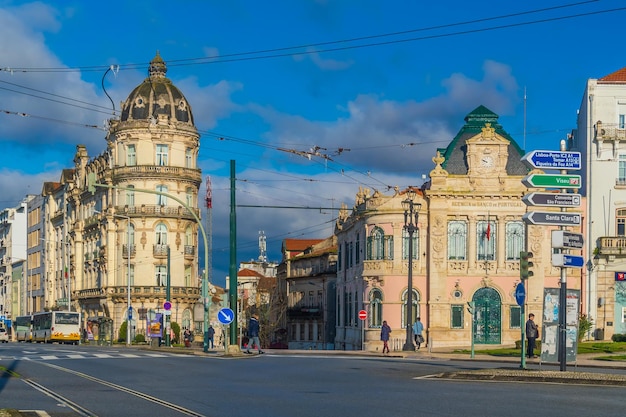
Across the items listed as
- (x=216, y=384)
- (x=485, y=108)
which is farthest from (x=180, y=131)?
(x=216, y=384)

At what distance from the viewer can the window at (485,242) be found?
61.7 m

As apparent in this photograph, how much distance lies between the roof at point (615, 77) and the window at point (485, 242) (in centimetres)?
1086

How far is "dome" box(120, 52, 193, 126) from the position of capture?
92.6 meters

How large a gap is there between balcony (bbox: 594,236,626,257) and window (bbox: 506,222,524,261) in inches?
180

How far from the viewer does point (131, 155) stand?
306 ft

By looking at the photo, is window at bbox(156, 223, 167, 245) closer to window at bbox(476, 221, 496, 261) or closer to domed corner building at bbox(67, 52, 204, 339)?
domed corner building at bbox(67, 52, 204, 339)

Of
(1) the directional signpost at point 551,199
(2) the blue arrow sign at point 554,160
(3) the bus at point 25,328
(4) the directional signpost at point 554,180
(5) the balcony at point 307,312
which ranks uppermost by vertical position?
(2) the blue arrow sign at point 554,160

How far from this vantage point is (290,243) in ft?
366

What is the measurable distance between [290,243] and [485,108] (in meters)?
48.6

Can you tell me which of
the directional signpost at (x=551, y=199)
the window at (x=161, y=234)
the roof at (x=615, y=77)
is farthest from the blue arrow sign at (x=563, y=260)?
the window at (x=161, y=234)

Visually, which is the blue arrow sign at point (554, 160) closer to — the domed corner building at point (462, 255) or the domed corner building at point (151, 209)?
the domed corner building at point (462, 255)

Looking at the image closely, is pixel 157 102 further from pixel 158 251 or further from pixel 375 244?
pixel 375 244

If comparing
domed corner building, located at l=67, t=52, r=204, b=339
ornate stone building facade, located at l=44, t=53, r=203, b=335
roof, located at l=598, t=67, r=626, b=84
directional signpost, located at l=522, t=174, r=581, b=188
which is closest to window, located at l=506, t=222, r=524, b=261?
roof, located at l=598, t=67, r=626, b=84

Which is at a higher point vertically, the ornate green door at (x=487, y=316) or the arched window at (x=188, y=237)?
the arched window at (x=188, y=237)
